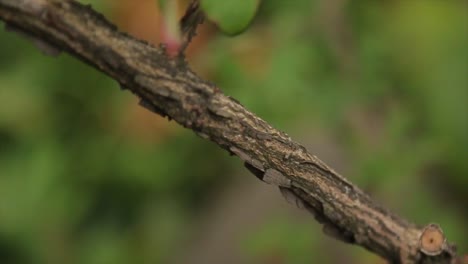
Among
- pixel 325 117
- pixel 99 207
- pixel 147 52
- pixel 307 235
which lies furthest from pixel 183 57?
pixel 99 207

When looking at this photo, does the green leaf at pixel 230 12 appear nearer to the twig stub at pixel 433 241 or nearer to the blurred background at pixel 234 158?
the twig stub at pixel 433 241

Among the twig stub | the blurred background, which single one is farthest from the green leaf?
the blurred background

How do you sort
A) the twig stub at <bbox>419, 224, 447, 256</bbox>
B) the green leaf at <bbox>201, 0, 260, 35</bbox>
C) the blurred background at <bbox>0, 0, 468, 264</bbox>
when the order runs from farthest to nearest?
1. the blurred background at <bbox>0, 0, 468, 264</bbox>
2. the twig stub at <bbox>419, 224, 447, 256</bbox>
3. the green leaf at <bbox>201, 0, 260, 35</bbox>

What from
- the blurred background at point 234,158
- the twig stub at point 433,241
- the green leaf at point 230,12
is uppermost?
the blurred background at point 234,158

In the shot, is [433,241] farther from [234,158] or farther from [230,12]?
[234,158]

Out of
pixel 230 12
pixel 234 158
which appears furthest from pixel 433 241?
pixel 234 158

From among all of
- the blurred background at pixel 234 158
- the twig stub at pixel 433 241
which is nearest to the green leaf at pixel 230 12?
the twig stub at pixel 433 241

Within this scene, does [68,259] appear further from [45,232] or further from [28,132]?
[28,132]

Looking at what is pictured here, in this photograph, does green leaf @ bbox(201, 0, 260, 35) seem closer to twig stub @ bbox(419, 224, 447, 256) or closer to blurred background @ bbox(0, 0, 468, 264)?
twig stub @ bbox(419, 224, 447, 256)
